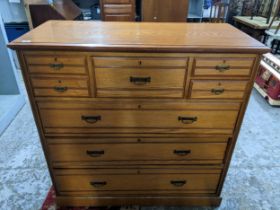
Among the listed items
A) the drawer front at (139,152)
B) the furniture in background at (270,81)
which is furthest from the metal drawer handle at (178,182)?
the furniture in background at (270,81)

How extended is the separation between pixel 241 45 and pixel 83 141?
906 mm

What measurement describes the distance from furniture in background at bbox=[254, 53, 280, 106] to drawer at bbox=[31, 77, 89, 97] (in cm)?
233

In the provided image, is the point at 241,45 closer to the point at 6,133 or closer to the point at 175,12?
the point at 6,133

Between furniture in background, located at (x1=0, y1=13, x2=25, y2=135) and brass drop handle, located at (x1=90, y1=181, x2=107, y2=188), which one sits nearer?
brass drop handle, located at (x1=90, y1=181, x2=107, y2=188)

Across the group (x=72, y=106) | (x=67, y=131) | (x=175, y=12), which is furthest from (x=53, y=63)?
(x=175, y=12)

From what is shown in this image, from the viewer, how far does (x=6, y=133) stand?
6.84 feet

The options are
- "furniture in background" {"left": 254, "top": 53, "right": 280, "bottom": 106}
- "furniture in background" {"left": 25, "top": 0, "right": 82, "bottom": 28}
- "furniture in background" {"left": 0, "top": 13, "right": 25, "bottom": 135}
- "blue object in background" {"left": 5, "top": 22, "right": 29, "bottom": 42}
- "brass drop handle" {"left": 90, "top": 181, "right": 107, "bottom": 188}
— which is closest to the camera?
"brass drop handle" {"left": 90, "top": 181, "right": 107, "bottom": 188}

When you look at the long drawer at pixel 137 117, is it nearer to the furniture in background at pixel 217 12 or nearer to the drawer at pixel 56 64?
the drawer at pixel 56 64

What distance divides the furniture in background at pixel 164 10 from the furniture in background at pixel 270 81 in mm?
1325

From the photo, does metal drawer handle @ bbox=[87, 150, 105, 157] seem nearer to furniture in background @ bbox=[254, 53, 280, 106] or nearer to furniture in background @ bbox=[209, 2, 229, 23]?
furniture in background @ bbox=[254, 53, 280, 106]

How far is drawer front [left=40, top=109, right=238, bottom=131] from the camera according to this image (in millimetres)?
1094

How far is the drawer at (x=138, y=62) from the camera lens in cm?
96

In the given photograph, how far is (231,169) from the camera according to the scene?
1739mm

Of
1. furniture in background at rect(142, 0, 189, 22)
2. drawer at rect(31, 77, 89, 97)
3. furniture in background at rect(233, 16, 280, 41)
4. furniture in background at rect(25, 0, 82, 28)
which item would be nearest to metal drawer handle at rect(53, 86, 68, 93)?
drawer at rect(31, 77, 89, 97)
